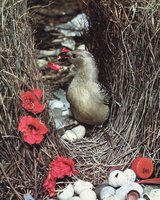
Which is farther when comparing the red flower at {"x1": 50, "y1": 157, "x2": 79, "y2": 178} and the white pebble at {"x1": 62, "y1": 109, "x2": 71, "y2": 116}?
the white pebble at {"x1": 62, "y1": 109, "x2": 71, "y2": 116}

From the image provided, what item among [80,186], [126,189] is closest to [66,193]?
[80,186]

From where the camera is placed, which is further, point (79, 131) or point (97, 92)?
point (79, 131)

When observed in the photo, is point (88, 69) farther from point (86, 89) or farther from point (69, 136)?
point (69, 136)

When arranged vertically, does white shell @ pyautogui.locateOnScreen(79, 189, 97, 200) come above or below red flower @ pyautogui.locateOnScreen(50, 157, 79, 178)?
below

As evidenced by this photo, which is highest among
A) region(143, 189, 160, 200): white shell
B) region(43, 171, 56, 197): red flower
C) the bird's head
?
the bird's head

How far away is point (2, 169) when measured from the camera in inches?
136

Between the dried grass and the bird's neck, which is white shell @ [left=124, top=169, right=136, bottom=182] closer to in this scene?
the dried grass

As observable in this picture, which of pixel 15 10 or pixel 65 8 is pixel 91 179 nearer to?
pixel 15 10

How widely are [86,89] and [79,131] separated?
1.00ft

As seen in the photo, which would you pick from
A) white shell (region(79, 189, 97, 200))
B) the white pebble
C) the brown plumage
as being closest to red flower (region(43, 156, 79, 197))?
white shell (region(79, 189, 97, 200))

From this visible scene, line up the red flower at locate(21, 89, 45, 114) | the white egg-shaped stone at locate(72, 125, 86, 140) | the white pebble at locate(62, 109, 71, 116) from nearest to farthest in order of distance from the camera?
the red flower at locate(21, 89, 45, 114) < the white egg-shaped stone at locate(72, 125, 86, 140) < the white pebble at locate(62, 109, 71, 116)

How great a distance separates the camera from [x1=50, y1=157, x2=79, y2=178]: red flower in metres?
3.53

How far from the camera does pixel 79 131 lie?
161 inches

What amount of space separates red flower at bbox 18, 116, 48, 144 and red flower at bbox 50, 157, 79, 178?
18 centimetres
